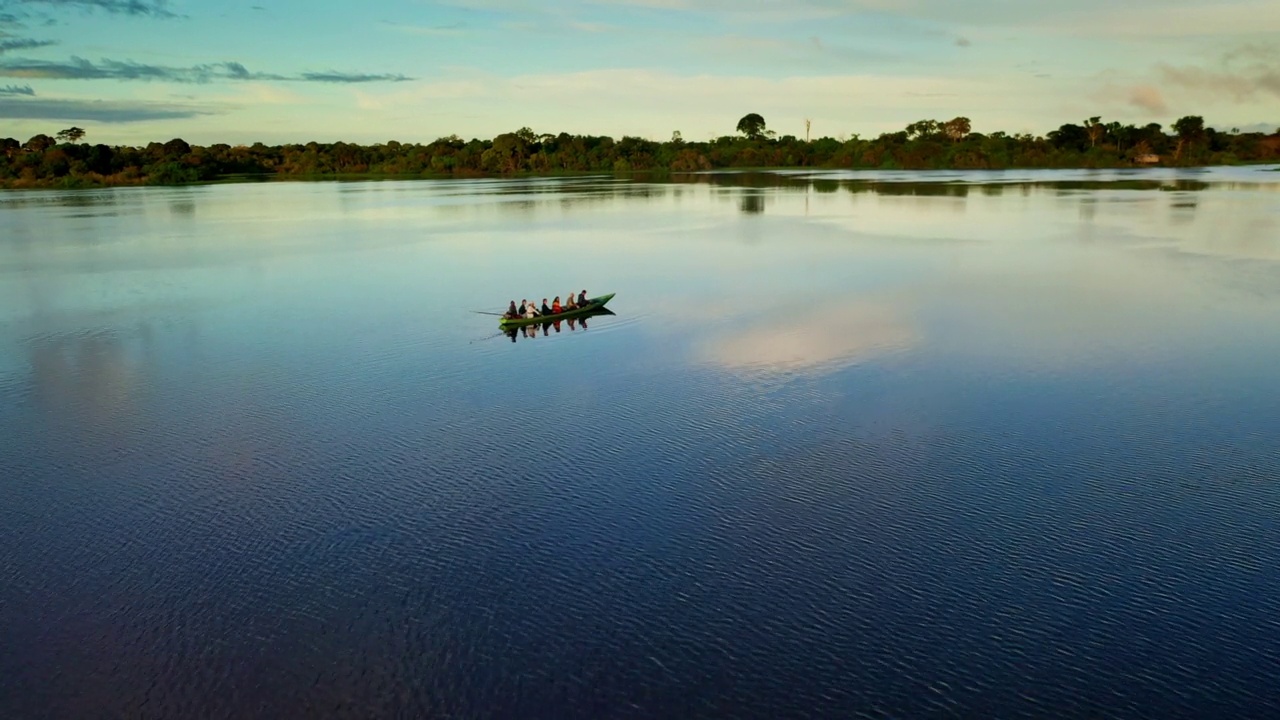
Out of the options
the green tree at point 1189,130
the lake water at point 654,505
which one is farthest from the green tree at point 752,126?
the lake water at point 654,505

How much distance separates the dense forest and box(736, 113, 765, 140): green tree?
15.9 feet

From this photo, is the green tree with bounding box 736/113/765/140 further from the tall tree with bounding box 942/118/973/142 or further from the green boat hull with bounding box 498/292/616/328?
the green boat hull with bounding box 498/292/616/328

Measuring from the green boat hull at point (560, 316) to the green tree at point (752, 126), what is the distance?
6219 inches

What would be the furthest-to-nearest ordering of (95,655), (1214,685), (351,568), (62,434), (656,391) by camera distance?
(656,391) → (62,434) → (351,568) → (95,655) → (1214,685)

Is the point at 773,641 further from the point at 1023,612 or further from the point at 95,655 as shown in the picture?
the point at 95,655

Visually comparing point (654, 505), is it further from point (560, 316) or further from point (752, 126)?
point (752, 126)

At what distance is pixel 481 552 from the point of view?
12.5 metres

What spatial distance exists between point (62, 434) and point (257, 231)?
1646 inches

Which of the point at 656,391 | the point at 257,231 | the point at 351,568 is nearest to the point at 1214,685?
the point at 351,568

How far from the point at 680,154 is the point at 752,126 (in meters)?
26.3

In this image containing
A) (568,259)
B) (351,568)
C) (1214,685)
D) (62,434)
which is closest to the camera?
(1214,685)

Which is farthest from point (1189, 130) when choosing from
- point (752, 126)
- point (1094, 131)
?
point (752, 126)

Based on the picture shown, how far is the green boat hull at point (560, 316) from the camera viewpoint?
84.5ft

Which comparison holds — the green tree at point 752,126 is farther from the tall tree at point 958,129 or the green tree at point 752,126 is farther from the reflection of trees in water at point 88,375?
the reflection of trees in water at point 88,375
